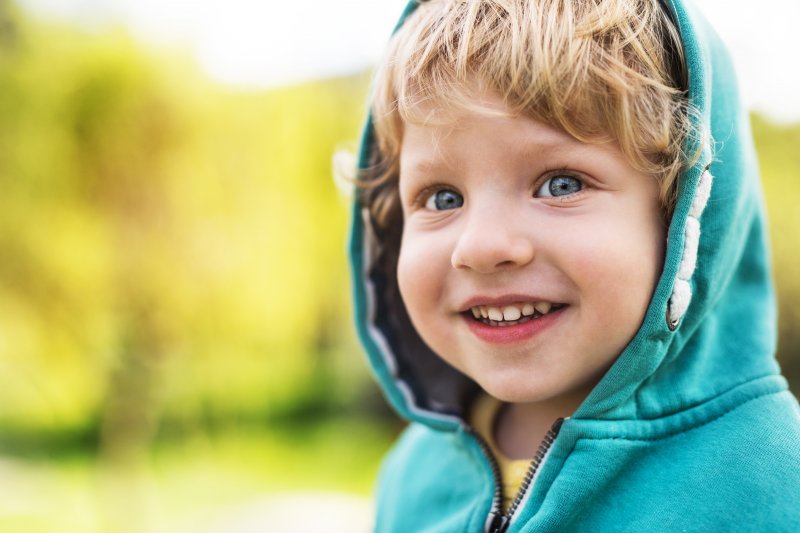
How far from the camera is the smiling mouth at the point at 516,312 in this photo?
1147 millimetres

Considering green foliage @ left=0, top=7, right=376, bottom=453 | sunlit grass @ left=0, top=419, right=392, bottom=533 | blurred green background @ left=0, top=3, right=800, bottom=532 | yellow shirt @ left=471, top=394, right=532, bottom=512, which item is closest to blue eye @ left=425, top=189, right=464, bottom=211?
yellow shirt @ left=471, top=394, right=532, bottom=512

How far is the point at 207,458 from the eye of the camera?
29.4 ft

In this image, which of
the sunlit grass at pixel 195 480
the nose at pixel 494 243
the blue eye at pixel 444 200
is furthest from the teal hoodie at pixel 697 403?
the sunlit grass at pixel 195 480

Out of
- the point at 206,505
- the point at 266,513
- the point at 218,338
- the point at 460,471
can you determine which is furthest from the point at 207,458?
the point at 460,471

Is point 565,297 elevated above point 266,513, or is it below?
above

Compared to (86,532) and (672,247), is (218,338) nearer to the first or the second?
(86,532)

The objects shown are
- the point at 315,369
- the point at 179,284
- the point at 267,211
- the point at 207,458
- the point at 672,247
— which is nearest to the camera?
the point at 672,247

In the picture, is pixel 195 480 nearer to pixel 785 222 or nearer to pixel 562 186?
pixel 785 222

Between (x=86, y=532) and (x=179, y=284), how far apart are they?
2486 millimetres

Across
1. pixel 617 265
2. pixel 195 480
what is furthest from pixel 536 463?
pixel 195 480

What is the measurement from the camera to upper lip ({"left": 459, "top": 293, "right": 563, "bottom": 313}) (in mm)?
1126

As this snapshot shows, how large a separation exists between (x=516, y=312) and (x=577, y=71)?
0.38m

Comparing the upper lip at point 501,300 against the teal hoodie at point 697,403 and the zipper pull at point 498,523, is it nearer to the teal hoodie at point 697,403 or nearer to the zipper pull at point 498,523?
the teal hoodie at point 697,403

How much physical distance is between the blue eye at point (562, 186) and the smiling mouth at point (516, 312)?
17 centimetres
